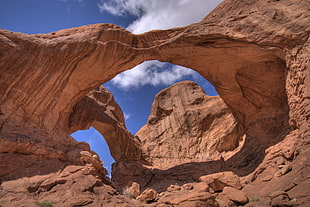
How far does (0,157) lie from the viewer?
9.08 metres

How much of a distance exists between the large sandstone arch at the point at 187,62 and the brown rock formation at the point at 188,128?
4699 mm

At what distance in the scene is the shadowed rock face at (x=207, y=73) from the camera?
9.80 meters

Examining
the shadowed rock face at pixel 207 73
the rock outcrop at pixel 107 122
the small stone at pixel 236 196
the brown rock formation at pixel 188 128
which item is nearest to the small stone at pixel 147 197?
the small stone at pixel 236 196

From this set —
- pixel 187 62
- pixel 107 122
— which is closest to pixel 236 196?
pixel 187 62

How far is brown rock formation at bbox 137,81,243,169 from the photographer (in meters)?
19.3

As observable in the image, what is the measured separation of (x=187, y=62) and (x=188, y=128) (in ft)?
28.5

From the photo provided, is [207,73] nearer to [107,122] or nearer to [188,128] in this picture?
[188,128]

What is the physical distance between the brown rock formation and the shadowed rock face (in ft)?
12.4

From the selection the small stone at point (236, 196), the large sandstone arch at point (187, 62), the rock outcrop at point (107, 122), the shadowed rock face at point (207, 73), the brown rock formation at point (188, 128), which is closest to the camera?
the small stone at point (236, 196)

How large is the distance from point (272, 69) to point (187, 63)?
170 inches

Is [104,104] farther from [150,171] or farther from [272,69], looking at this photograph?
[272,69]

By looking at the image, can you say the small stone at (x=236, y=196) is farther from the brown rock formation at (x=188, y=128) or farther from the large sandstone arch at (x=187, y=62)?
the brown rock formation at (x=188, y=128)

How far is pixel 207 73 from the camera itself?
14617mm

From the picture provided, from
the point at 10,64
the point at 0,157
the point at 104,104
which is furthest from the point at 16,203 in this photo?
the point at 104,104
